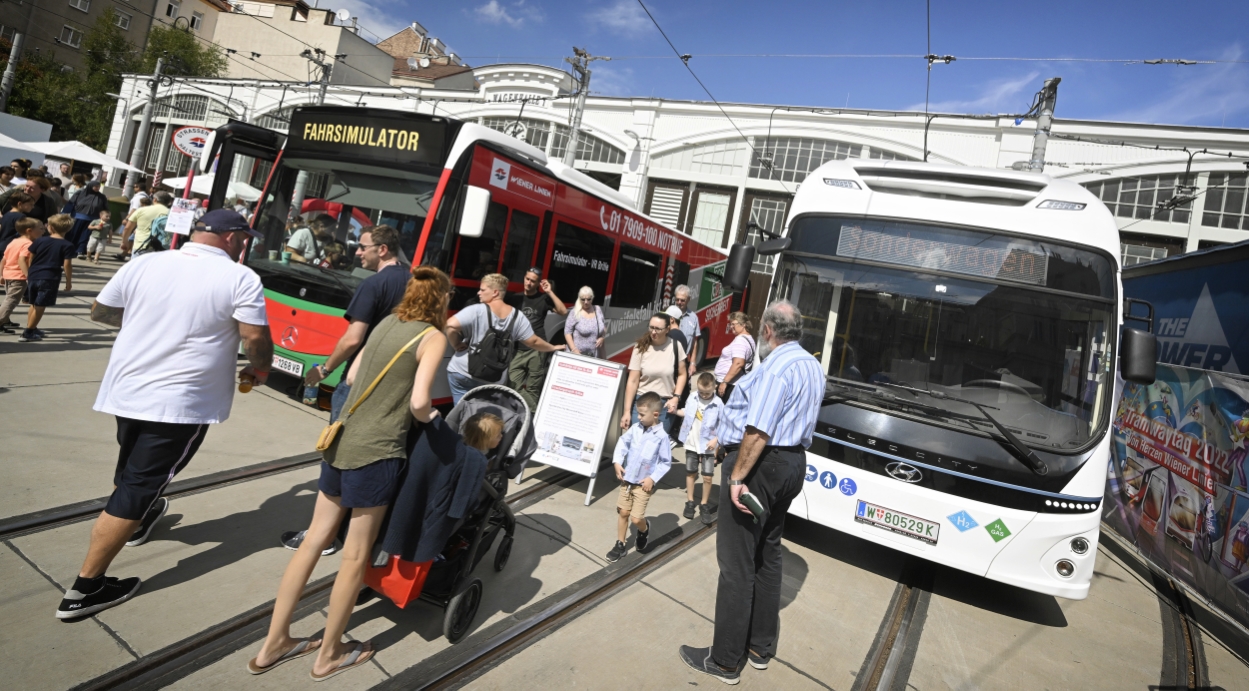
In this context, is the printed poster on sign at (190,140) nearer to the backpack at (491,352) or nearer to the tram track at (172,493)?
the tram track at (172,493)

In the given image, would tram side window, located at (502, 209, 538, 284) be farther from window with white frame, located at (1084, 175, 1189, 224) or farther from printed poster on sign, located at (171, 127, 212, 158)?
window with white frame, located at (1084, 175, 1189, 224)

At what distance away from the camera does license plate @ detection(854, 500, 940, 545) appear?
4977 mm

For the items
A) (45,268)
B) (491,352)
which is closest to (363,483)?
(491,352)

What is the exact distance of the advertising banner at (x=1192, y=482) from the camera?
222 inches

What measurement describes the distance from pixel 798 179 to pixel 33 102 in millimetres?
40787

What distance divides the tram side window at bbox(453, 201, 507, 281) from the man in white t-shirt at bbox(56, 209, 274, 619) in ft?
12.7

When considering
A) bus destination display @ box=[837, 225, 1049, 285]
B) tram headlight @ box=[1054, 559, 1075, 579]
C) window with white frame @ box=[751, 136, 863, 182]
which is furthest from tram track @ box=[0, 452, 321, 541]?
window with white frame @ box=[751, 136, 863, 182]

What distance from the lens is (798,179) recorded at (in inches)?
875

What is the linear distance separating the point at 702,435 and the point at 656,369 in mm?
925

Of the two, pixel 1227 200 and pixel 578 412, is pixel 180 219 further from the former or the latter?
pixel 1227 200

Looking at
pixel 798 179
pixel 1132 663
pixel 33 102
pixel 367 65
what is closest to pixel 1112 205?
pixel 798 179

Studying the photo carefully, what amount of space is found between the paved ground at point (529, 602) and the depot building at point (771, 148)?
936cm

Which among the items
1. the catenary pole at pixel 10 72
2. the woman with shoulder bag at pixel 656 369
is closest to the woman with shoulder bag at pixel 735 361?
the woman with shoulder bag at pixel 656 369

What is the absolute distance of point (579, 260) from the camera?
9.58m
